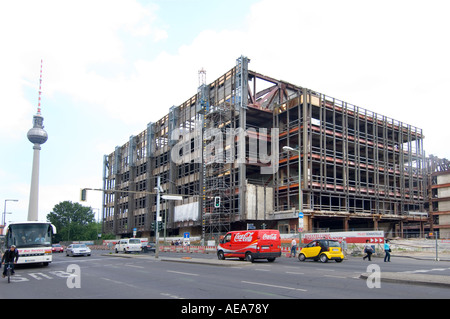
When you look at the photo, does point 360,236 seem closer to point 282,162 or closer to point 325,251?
point 325,251

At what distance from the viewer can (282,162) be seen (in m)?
52.8

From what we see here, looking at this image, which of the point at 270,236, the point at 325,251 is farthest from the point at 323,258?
the point at 270,236

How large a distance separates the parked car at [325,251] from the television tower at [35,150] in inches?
3936

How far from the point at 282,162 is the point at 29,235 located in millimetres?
35347

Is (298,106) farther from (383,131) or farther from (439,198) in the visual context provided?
(439,198)

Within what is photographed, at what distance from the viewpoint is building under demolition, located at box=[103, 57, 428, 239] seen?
50969 mm

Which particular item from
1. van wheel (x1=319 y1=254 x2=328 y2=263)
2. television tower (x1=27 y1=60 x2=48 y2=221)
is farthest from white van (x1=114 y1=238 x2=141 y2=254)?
television tower (x1=27 y1=60 x2=48 y2=221)

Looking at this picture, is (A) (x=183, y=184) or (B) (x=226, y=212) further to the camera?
Result: (A) (x=183, y=184)

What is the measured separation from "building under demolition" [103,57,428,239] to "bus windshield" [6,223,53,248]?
23809mm

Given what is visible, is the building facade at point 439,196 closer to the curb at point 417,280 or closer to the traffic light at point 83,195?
the traffic light at point 83,195

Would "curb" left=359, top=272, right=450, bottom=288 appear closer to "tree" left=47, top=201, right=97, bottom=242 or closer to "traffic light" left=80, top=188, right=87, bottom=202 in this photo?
"traffic light" left=80, top=188, right=87, bottom=202
